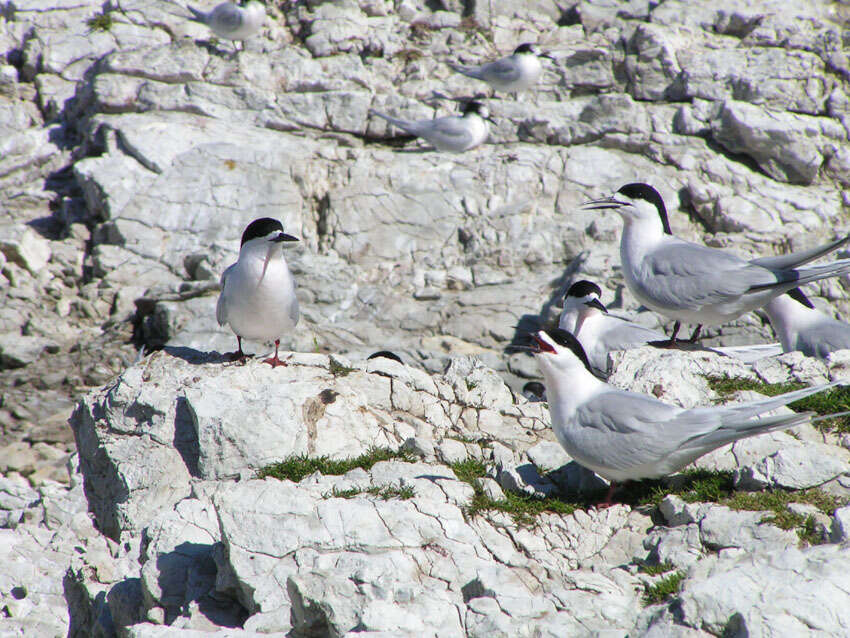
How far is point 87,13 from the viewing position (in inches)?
631

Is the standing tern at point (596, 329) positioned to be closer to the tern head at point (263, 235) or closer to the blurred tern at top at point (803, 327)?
the blurred tern at top at point (803, 327)

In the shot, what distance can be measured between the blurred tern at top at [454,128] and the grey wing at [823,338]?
7.65 m

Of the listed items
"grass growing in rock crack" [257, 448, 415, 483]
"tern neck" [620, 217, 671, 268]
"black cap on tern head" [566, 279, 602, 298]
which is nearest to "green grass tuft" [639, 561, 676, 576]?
"grass growing in rock crack" [257, 448, 415, 483]

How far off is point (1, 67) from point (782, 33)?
14.0 metres

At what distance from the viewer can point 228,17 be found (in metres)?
14.5

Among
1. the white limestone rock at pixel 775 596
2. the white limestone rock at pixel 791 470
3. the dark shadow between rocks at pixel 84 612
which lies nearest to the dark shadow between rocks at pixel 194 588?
the dark shadow between rocks at pixel 84 612

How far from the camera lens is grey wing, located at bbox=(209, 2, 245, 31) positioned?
14492mm

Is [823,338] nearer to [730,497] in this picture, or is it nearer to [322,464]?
[730,497]

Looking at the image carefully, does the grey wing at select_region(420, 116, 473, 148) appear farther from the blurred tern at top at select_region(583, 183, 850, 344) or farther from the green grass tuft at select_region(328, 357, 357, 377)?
the green grass tuft at select_region(328, 357, 357, 377)

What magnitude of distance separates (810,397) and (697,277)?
4.29ft

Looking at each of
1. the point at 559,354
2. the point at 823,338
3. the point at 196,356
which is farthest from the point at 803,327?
the point at 196,356

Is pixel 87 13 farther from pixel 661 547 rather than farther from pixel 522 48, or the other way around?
pixel 661 547

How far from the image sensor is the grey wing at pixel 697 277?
6.68 m

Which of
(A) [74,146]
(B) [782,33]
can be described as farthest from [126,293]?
(B) [782,33]
